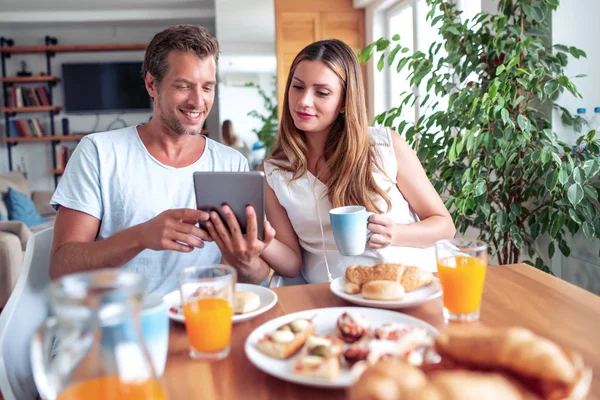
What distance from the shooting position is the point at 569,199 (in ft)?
6.11

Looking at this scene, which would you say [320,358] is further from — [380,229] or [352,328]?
[380,229]

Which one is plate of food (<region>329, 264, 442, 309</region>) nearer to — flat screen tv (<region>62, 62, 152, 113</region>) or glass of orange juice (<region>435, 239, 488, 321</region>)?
glass of orange juice (<region>435, 239, 488, 321</region>)

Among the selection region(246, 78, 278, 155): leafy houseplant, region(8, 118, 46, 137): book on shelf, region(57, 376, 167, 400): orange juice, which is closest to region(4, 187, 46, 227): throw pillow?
region(8, 118, 46, 137): book on shelf

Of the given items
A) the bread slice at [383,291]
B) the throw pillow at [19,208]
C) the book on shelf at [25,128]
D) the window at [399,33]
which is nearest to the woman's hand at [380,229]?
the bread slice at [383,291]

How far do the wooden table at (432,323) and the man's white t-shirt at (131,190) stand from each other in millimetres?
517

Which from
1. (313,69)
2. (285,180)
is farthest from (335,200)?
(313,69)

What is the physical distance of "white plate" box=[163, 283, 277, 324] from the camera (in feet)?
3.19

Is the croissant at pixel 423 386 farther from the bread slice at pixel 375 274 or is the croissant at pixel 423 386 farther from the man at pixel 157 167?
the man at pixel 157 167

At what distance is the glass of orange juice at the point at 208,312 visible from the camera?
82cm

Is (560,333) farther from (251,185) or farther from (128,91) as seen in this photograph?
(128,91)

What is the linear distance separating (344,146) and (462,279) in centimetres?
84

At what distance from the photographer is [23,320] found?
45.4 inches

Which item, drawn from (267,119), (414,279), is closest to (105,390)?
(414,279)

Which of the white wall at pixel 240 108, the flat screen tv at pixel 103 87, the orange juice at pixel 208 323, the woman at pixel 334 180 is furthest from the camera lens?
the flat screen tv at pixel 103 87
